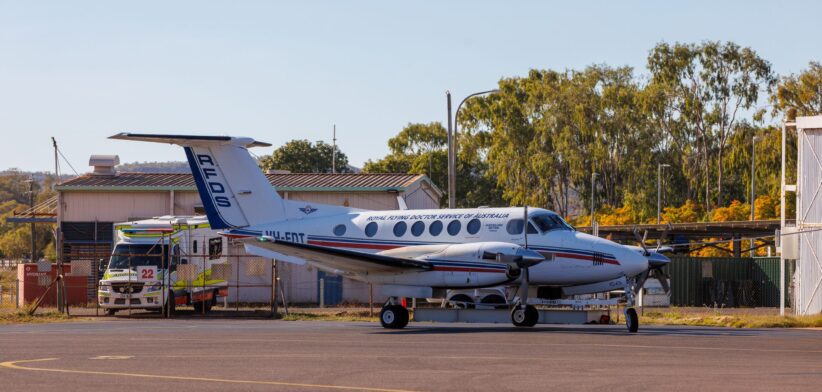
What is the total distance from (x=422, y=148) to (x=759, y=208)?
61.0 metres

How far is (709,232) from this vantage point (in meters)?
55.4

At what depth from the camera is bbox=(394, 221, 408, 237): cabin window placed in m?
29.7

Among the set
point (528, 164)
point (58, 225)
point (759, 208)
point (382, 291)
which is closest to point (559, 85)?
point (528, 164)

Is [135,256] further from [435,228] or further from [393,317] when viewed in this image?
[435,228]

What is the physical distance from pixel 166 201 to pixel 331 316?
15863 mm

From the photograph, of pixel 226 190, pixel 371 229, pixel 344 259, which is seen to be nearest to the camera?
pixel 344 259

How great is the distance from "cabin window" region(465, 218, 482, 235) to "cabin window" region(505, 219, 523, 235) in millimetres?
816

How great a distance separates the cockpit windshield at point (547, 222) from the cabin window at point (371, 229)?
424cm

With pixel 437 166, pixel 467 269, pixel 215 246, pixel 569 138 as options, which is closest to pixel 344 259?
pixel 467 269

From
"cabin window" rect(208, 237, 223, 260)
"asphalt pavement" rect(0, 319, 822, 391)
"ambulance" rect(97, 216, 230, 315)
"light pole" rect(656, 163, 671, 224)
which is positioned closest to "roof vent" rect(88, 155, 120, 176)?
"ambulance" rect(97, 216, 230, 315)

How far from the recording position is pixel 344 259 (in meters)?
27.9

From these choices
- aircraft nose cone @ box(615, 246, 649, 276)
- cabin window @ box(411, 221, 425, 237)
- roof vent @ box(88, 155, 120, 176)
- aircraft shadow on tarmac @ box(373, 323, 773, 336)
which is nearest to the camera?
aircraft shadow on tarmac @ box(373, 323, 773, 336)

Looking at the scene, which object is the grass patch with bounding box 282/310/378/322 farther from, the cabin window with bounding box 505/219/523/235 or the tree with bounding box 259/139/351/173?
the tree with bounding box 259/139/351/173

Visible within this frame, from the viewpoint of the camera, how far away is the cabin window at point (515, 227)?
28.4 m
